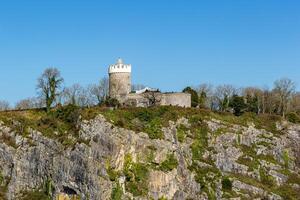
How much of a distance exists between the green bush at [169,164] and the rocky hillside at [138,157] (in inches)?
5.1

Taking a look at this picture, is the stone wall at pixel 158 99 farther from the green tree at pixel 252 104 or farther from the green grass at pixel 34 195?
the green grass at pixel 34 195

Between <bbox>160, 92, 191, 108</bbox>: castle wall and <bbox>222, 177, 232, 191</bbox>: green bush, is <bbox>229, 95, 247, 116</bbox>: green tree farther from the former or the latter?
<bbox>222, 177, 232, 191</bbox>: green bush

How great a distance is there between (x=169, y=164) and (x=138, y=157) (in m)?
4.16

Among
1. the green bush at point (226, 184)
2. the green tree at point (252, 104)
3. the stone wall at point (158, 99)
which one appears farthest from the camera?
the green tree at point (252, 104)

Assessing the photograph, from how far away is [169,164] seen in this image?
2908 inches

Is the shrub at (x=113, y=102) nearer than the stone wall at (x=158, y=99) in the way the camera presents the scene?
Yes

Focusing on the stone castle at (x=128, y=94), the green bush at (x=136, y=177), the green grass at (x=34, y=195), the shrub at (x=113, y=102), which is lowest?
the green grass at (x=34, y=195)

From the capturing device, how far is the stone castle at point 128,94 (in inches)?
3546

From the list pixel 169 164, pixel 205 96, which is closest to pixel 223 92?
pixel 205 96

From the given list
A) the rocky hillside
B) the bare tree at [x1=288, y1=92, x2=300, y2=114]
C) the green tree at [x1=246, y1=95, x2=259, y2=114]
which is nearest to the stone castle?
the rocky hillside

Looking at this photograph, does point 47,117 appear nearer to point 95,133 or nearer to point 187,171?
point 95,133

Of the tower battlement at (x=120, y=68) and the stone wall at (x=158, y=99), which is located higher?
the tower battlement at (x=120, y=68)

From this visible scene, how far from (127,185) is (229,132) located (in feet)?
70.8

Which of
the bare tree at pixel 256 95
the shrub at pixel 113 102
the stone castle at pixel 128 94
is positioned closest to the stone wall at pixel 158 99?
the stone castle at pixel 128 94
